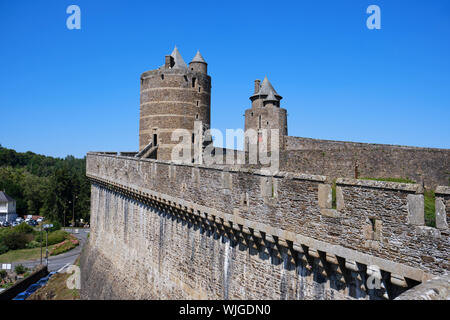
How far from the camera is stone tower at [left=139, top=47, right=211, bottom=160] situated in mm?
24422

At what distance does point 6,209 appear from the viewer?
246 feet

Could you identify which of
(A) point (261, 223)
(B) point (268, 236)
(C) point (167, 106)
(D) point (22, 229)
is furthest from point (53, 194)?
(B) point (268, 236)

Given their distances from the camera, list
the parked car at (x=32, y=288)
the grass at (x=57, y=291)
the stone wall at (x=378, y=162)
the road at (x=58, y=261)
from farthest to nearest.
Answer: the road at (x=58, y=261) → the parked car at (x=32, y=288) → the grass at (x=57, y=291) → the stone wall at (x=378, y=162)

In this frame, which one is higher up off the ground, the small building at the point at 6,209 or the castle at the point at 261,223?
the castle at the point at 261,223

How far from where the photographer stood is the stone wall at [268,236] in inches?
212

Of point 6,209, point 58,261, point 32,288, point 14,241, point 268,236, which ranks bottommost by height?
point 58,261

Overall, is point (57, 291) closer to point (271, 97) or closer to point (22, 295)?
point (22, 295)

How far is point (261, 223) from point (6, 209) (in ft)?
276

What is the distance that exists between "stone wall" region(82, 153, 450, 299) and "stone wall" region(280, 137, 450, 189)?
8050 mm

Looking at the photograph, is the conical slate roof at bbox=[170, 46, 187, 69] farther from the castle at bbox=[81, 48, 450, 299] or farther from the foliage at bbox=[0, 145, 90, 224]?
the foliage at bbox=[0, 145, 90, 224]

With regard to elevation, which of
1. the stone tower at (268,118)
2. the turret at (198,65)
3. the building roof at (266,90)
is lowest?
the stone tower at (268,118)

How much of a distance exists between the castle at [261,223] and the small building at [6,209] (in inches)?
2489

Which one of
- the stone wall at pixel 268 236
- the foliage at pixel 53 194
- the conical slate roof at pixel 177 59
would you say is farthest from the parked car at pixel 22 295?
the foliage at pixel 53 194

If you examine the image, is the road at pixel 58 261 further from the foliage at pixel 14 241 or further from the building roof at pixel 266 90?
the building roof at pixel 266 90
